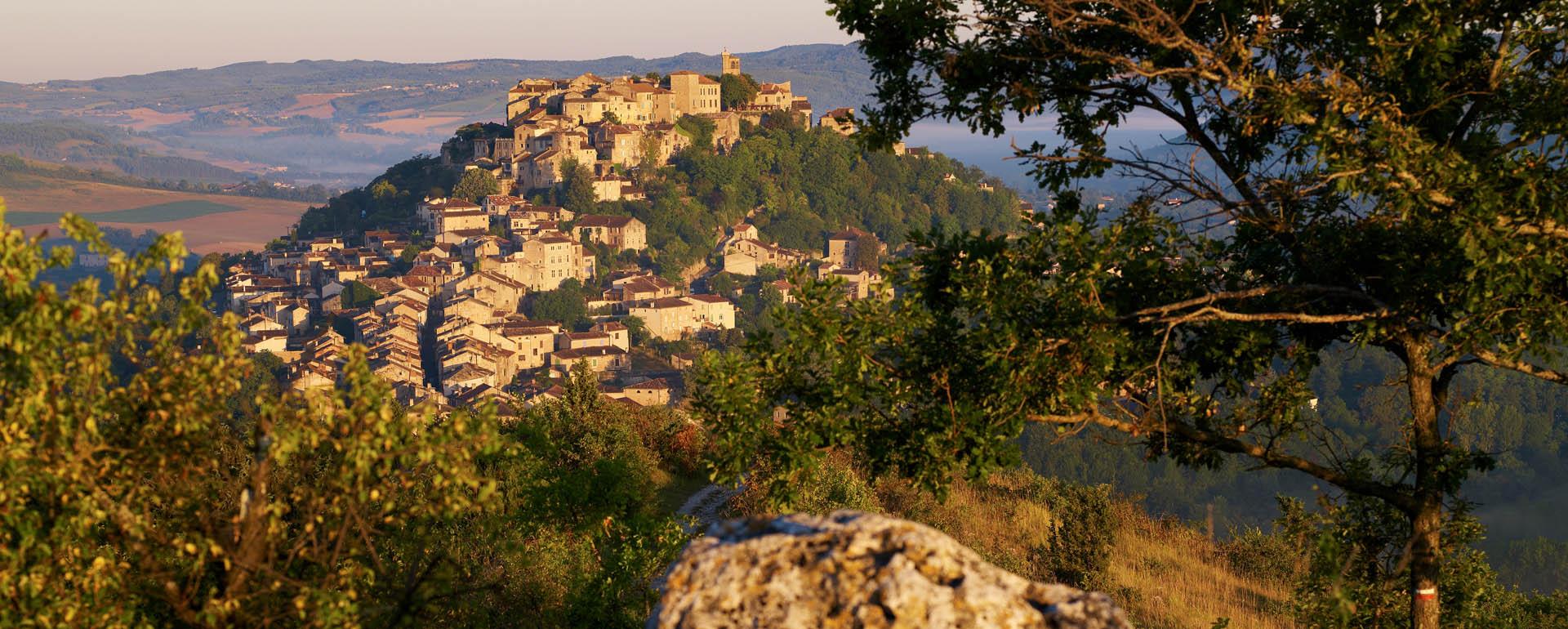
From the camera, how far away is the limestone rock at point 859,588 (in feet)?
14.3

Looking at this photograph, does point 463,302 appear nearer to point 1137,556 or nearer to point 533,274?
point 533,274

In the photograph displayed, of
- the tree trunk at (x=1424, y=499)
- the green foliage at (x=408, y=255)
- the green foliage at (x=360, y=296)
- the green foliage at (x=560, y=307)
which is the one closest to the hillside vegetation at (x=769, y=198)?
the green foliage at (x=408, y=255)

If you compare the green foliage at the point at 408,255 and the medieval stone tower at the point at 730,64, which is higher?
the medieval stone tower at the point at 730,64

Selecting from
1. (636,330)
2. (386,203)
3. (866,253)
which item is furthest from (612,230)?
(386,203)

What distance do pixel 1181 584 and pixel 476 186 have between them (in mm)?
110876

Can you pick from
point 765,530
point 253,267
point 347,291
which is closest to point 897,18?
point 765,530

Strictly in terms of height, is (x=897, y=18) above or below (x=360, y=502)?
above

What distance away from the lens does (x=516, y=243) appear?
11119 centimetres

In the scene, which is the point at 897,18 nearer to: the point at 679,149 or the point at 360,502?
the point at 360,502

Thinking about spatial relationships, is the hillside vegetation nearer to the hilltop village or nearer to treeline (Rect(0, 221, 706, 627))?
the hilltop village

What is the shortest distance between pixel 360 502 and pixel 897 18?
4.89 meters

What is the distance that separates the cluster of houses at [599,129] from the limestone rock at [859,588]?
114532 millimetres

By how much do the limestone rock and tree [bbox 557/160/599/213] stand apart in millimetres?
117485

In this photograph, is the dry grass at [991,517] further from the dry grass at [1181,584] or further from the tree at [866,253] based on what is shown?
the tree at [866,253]
